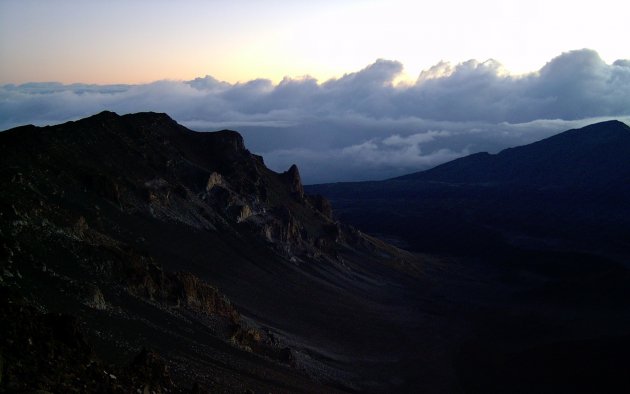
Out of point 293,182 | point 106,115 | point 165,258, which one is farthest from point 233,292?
point 293,182

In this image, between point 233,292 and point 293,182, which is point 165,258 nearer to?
point 233,292

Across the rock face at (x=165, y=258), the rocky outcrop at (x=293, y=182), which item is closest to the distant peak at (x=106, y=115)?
the rock face at (x=165, y=258)

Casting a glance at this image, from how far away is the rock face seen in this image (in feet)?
137

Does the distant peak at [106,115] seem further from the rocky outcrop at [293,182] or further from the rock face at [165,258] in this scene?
the rocky outcrop at [293,182]

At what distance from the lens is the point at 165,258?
84938 mm

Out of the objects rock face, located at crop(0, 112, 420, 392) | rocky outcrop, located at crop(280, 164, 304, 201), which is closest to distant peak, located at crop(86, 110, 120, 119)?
rock face, located at crop(0, 112, 420, 392)

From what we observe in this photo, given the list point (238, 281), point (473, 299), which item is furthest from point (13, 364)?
point (473, 299)

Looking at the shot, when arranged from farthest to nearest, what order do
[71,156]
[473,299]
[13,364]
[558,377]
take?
1. [473,299]
2. [71,156]
3. [558,377]
4. [13,364]

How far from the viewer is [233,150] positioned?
137500 millimetres

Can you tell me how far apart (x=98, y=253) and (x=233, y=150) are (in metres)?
81.4

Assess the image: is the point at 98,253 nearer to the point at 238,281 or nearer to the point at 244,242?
the point at 238,281

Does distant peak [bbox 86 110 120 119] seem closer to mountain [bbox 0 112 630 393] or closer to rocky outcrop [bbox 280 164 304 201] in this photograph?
mountain [bbox 0 112 630 393]

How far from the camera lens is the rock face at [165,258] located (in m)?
41.7

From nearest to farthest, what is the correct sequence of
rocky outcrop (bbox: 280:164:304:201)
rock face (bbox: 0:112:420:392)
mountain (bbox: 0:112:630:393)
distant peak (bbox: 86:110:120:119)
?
1. rock face (bbox: 0:112:420:392)
2. mountain (bbox: 0:112:630:393)
3. distant peak (bbox: 86:110:120:119)
4. rocky outcrop (bbox: 280:164:304:201)
